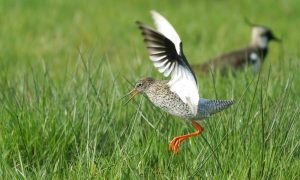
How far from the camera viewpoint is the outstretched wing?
4.13m

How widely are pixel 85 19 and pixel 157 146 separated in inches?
284

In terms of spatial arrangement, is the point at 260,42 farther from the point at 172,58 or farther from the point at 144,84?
the point at 172,58

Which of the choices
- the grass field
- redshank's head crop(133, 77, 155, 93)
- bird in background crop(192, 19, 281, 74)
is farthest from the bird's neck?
redshank's head crop(133, 77, 155, 93)

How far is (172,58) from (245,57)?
4.89m

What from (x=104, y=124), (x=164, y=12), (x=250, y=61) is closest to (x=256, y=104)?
(x=104, y=124)

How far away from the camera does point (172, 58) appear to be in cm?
422

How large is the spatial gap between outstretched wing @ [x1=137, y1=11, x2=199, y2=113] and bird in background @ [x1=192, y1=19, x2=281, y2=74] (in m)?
3.62

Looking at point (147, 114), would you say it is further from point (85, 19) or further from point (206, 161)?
point (85, 19)

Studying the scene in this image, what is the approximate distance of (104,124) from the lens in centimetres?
495

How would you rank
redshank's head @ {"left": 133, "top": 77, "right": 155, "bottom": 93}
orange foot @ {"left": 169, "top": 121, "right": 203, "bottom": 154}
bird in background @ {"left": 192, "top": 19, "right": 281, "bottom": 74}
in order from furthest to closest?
bird in background @ {"left": 192, "top": 19, "right": 281, "bottom": 74} → redshank's head @ {"left": 133, "top": 77, "right": 155, "bottom": 93} → orange foot @ {"left": 169, "top": 121, "right": 203, "bottom": 154}

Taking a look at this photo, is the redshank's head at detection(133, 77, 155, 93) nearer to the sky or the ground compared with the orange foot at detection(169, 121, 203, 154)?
nearer to the sky

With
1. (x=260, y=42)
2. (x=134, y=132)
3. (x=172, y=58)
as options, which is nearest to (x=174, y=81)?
(x=172, y=58)

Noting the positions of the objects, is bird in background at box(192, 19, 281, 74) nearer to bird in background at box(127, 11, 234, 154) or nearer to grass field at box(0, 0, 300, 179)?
grass field at box(0, 0, 300, 179)

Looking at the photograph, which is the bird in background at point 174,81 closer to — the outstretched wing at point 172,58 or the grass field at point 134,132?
the outstretched wing at point 172,58
